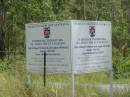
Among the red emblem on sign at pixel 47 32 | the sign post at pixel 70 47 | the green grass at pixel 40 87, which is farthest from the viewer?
the red emblem on sign at pixel 47 32

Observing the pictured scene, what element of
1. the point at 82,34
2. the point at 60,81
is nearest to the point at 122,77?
the point at 60,81

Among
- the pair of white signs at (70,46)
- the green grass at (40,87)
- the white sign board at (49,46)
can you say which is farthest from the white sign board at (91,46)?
the green grass at (40,87)

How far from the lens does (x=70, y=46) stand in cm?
1256

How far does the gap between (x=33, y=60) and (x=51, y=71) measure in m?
0.86

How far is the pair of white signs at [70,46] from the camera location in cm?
1266

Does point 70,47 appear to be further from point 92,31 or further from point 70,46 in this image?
point 92,31

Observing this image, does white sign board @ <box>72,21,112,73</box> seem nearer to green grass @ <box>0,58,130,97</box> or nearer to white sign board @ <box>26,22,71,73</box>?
white sign board @ <box>26,22,71,73</box>

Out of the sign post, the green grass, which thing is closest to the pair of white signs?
the sign post

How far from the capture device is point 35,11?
33.1 m

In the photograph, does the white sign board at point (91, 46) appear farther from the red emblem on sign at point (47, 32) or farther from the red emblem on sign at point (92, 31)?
the red emblem on sign at point (47, 32)

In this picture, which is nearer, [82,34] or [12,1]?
[82,34]

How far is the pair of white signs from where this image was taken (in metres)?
12.7

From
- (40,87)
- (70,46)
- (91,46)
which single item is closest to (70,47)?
(70,46)

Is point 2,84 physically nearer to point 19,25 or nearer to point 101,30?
point 101,30
